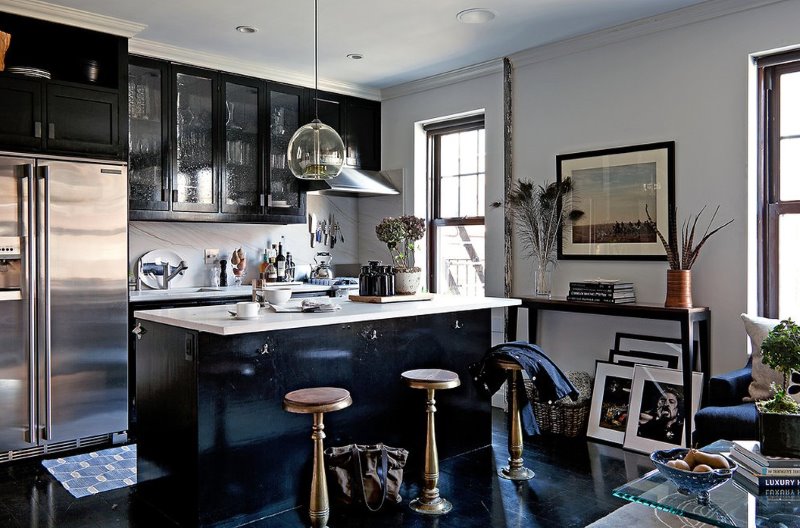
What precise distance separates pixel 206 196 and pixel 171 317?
7.09 feet

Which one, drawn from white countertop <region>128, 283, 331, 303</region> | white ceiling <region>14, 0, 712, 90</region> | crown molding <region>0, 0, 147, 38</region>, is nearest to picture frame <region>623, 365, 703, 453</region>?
white ceiling <region>14, 0, 712, 90</region>

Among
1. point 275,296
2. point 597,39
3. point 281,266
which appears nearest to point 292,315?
point 275,296

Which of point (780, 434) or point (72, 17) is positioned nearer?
point (780, 434)

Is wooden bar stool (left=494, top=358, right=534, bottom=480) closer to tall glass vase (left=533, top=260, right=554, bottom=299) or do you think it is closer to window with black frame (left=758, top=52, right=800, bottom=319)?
tall glass vase (left=533, top=260, right=554, bottom=299)

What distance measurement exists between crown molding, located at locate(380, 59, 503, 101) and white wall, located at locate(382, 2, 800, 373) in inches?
3.1

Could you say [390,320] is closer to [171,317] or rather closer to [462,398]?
[462,398]

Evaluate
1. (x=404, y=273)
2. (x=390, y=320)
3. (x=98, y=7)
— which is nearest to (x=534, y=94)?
(x=404, y=273)

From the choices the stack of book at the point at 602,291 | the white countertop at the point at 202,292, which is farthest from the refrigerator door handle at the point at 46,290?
the stack of book at the point at 602,291

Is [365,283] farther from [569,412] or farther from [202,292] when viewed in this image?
[569,412]

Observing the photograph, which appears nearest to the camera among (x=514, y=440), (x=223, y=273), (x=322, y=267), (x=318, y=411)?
(x=318, y=411)

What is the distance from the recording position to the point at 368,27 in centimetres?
439

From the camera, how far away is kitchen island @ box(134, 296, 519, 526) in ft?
9.45

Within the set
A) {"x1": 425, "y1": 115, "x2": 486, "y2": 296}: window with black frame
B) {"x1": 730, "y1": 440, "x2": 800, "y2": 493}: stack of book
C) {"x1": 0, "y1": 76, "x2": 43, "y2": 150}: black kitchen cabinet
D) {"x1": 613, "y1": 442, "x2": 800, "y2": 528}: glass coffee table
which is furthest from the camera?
{"x1": 425, "y1": 115, "x2": 486, "y2": 296}: window with black frame

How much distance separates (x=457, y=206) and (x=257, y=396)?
10.1ft
